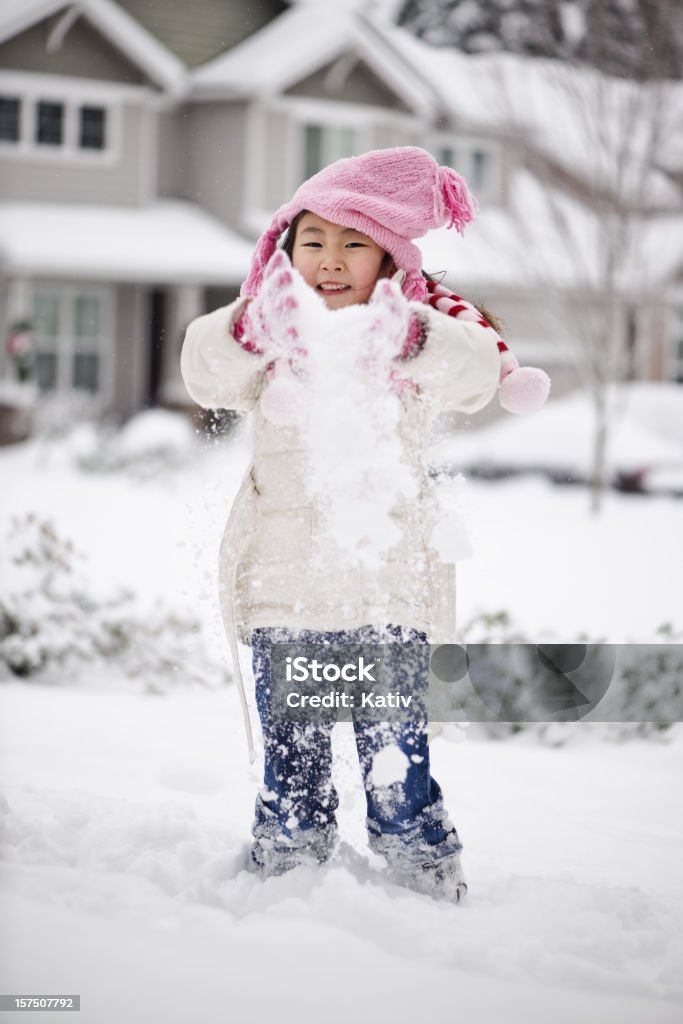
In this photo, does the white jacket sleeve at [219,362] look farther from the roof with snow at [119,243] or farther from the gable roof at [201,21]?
the roof with snow at [119,243]

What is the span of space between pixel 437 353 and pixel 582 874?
98 centimetres

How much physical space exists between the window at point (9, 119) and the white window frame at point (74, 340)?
4.61ft

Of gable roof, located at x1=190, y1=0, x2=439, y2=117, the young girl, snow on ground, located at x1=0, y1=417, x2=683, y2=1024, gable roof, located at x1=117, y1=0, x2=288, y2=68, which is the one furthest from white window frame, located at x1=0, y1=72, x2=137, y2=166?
the young girl

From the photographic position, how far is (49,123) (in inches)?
316

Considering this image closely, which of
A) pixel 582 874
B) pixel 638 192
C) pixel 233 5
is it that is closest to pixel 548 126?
pixel 638 192

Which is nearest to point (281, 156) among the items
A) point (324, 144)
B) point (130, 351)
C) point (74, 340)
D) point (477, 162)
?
point (324, 144)

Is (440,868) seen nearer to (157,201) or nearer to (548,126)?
(548,126)

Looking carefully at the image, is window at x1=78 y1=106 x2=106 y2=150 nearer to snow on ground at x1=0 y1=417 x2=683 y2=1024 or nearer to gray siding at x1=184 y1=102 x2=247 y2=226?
gray siding at x1=184 y1=102 x2=247 y2=226

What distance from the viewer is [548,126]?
583 centimetres

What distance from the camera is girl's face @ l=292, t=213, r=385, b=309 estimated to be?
5.15 ft

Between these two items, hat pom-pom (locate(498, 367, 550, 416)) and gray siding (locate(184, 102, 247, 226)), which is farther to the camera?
gray siding (locate(184, 102, 247, 226))

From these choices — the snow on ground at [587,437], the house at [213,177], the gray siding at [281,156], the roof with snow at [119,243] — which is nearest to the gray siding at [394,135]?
the house at [213,177]

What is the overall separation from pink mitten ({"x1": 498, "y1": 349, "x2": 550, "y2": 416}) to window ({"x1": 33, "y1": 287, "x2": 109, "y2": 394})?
7.84 metres

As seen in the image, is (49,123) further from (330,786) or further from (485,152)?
(330,786)
